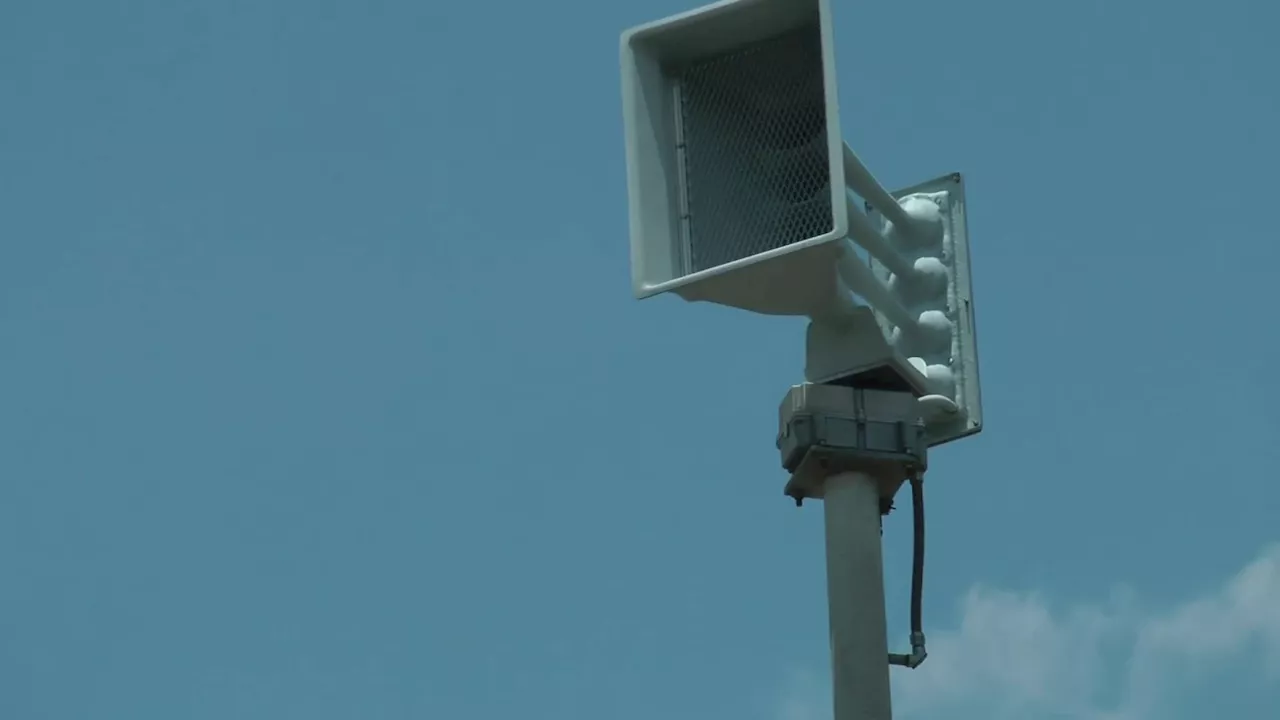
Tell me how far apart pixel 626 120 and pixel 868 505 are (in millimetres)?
1392

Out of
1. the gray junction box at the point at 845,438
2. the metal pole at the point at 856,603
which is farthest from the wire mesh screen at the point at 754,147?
the metal pole at the point at 856,603

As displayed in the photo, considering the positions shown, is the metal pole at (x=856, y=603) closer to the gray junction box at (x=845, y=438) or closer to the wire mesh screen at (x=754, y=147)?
the gray junction box at (x=845, y=438)

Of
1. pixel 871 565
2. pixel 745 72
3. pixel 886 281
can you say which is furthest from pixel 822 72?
pixel 871 565

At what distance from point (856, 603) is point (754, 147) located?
1.59m

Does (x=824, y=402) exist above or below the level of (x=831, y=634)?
above

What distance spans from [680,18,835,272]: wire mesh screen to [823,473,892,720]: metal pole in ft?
2.75

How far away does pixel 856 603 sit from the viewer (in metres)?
7.81

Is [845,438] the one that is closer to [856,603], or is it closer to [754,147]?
[856,603]

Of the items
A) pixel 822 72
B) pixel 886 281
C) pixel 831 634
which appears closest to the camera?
pixel 831 634

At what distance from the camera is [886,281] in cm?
895

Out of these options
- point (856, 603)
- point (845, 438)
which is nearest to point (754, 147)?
point (845, 438)

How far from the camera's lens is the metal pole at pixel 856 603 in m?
7.69

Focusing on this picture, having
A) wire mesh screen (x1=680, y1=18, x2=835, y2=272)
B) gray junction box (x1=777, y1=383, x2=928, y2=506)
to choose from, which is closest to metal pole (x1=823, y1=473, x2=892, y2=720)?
gray junction box (x1=777, y1=383, x2=928, y2=506)

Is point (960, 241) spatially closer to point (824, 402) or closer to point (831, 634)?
point (824, 402)
